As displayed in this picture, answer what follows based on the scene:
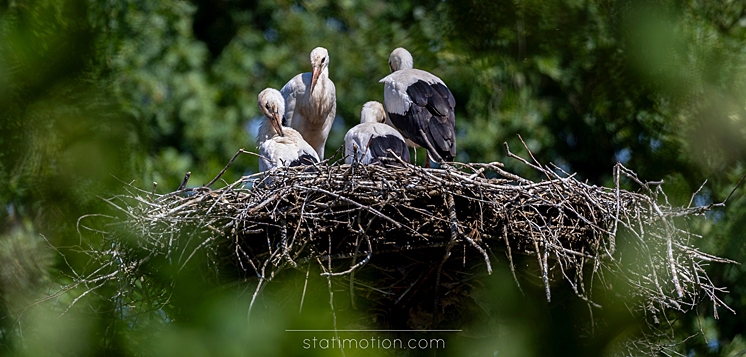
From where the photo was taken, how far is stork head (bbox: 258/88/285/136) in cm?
545

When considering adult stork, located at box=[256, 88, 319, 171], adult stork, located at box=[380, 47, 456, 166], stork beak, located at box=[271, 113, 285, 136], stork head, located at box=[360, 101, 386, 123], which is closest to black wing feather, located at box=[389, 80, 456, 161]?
adult stork, located at box=[380, 47, 456, 166]


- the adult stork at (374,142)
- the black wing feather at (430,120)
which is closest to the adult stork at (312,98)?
the black wing feather at (430,120)

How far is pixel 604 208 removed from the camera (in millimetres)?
3680

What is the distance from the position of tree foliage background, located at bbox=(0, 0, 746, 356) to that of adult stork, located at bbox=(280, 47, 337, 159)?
717 millimetres

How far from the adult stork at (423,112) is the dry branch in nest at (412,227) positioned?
1.21 metres

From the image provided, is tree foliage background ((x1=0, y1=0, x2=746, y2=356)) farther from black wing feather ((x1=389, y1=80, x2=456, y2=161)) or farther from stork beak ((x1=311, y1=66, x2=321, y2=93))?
stork beak ((x1=311, y1=66, x2=321, y2=93))

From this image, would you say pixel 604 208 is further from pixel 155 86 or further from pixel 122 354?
pixel 155 86

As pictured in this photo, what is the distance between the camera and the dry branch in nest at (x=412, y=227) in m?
3.50

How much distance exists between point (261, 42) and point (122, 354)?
700 centimetres

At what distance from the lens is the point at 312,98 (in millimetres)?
5785

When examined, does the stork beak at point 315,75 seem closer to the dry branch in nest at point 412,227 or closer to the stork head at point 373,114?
the stork head at point 373,114

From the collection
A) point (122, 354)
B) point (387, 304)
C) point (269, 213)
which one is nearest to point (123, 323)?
point (122, 354)

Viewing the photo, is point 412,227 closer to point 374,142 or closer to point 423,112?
point 374,142

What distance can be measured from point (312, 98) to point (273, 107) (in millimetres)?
367
